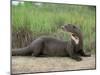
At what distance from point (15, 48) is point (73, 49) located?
2.77 ft

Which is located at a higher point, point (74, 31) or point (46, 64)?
point (74, 31)

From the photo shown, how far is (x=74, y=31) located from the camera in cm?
291

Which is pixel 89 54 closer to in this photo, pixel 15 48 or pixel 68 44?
pixel 68 44

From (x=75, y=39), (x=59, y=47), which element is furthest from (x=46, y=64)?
(x=75, y=39)

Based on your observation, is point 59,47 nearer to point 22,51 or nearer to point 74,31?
point 74,31

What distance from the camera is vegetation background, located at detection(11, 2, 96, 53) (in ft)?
8.70

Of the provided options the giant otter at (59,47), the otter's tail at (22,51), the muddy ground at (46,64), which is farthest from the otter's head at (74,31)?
the otter's tail at (22,51)

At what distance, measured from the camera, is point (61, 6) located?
113 inches

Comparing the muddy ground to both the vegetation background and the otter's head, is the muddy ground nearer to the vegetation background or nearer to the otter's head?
the vegetation background

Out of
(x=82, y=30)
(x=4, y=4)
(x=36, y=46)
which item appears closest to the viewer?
(x=4, y=4)

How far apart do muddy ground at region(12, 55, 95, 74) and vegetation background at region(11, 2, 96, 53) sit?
183 millimetres

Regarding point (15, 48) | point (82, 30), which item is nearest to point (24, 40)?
point (15, 48)

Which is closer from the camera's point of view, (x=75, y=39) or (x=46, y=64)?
(x=46, y=64)

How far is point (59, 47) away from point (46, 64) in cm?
31
